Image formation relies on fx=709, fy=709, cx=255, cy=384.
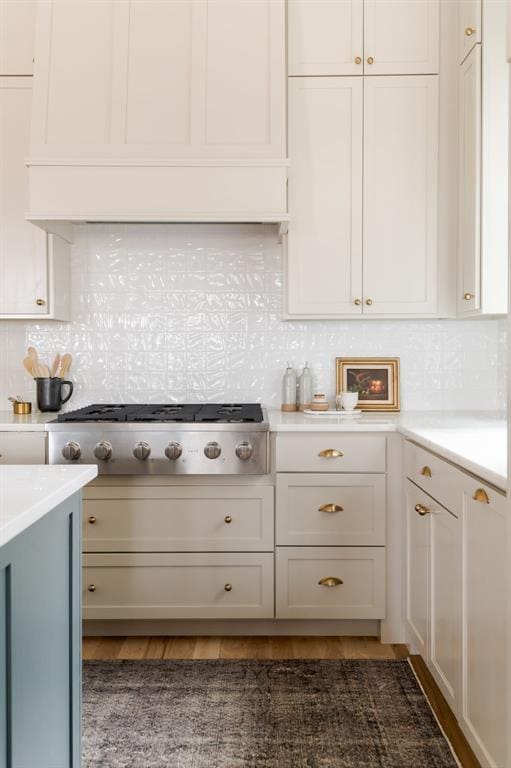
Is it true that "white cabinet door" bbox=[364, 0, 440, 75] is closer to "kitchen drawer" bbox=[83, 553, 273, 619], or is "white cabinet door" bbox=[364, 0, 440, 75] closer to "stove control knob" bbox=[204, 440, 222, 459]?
"stove control knob" bbox=[204, 440, 222, 459]

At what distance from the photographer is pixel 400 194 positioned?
122 inches

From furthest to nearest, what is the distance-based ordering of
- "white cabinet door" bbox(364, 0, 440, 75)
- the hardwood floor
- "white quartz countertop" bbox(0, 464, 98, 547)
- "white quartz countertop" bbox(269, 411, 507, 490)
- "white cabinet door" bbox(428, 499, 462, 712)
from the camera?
1. "white cabinet door" bbox(364, 0, 440, 75)
2. the hardwood floor
3. "white cabinet door" bbox(428, 499, 462, 712)
4. "white quartz countertop" bbox(269, 411, 507, 490)
5. "white quartz countertop" bbox(0, 464, 98, 547)

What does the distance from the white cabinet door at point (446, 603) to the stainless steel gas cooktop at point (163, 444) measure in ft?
2.56

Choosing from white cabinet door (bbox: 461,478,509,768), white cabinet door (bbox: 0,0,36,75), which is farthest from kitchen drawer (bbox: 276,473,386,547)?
white cabinet door (bbox: 0,0,36,75)

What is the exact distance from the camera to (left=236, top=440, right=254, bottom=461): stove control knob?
9.15ft

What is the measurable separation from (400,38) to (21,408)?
2.34 metres

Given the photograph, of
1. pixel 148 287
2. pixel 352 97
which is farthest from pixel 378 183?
pixel 148 287

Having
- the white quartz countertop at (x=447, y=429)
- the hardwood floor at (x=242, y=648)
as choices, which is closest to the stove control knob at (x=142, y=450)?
the white quartz countertop at (x=447, y=429)

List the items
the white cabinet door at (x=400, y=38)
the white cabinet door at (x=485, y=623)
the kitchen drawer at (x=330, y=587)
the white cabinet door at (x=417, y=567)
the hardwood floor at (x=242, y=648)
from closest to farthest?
the white cabinet door at (x=485, y=623) → the white cabinet door at (x=417, y=567) → the hardwood floor at (x=242, y=648) → the kitchen drawer at (x=330, y=587) → the white cabinet door at (x=400, y=38)

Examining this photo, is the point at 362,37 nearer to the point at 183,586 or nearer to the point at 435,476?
the point at 435,476

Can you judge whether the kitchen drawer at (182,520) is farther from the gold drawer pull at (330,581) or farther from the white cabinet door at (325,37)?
the white cabinet door at (325,37)

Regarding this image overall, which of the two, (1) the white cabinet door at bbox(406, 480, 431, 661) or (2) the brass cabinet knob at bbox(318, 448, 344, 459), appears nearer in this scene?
(1) the white cabinet door at bbox(406, 480, 431, 661)

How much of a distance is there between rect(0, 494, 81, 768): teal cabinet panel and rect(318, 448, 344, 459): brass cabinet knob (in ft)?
4.74

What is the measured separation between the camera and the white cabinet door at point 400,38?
308cm
